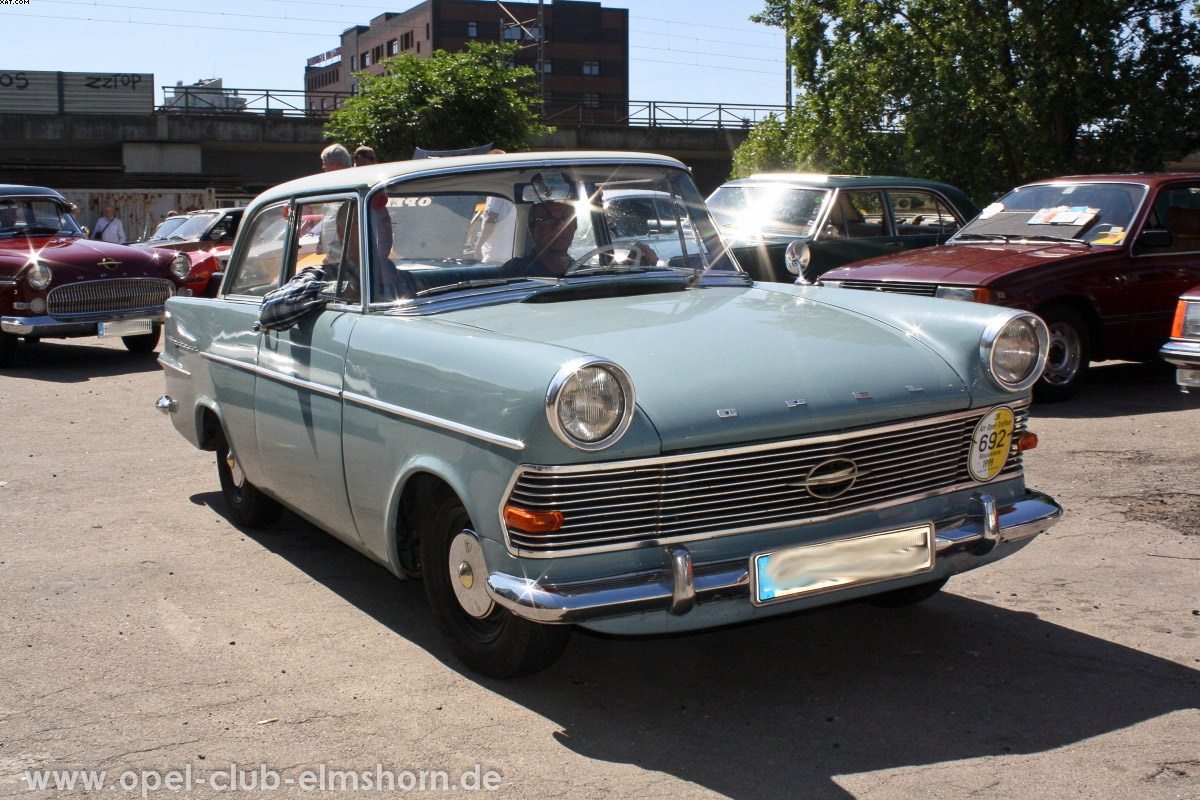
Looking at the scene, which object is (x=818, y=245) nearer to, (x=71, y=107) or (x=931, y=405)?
(x=931, y=405)

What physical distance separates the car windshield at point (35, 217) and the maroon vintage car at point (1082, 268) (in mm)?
8326

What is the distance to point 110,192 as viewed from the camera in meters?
29.7

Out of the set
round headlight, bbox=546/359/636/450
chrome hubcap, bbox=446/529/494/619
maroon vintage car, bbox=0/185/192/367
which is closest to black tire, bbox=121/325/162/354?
maroon vintage car, bbox=0/185/192/367

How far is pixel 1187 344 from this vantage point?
7.60 metres

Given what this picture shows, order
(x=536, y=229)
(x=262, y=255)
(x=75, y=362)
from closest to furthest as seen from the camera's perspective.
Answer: (x=536, y=229)
(x=262, y=255)
(x=75, y=362)

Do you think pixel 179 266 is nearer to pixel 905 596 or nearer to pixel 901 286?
pixel 901 286

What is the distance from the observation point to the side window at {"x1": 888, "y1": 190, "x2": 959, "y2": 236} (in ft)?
38.0

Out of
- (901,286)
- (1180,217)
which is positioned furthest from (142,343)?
(1180,217)

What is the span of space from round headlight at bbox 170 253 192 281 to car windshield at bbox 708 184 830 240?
551 cm

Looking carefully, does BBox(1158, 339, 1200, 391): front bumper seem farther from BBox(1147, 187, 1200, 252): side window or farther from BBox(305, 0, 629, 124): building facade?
BBox(305, 0, 629, 124): building facade

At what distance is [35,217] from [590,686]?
11.2m

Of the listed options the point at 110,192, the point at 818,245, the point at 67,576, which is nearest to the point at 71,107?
the point at 110,192

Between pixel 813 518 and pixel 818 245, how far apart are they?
7850 millimetres

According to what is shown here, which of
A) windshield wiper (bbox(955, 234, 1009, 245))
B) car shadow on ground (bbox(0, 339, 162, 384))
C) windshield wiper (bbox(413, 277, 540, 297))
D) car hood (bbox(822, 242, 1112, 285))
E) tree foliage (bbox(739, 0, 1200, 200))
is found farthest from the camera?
tree foliage (bbox(739, 0, 1200, 200))
